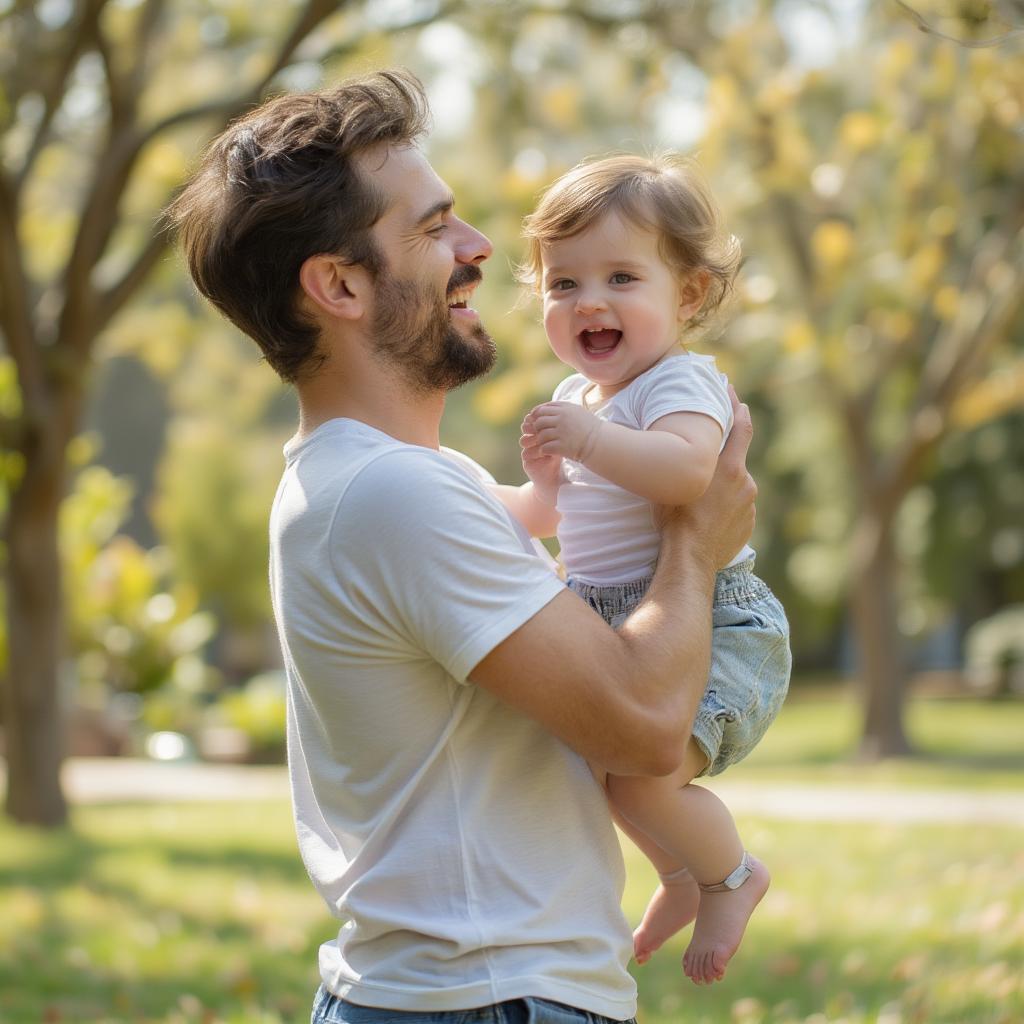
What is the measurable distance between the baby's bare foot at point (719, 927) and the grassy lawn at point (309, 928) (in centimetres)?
213

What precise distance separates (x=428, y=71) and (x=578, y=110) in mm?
1984

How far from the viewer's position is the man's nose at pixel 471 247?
248 centimetres

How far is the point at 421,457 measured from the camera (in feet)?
7.28

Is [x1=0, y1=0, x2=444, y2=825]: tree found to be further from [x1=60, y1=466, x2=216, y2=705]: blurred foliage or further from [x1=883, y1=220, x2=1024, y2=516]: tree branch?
[x1=60, y1=466, x2=216, y2=705]: blurred foliage

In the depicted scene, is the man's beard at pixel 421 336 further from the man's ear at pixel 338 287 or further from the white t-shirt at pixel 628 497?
the white t-shirt at pixel 628 497

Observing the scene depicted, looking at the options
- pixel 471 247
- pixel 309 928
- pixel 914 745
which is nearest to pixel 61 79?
pixel 309 928

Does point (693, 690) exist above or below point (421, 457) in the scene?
below

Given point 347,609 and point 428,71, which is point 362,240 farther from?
point 428,71

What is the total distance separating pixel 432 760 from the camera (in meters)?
2.19

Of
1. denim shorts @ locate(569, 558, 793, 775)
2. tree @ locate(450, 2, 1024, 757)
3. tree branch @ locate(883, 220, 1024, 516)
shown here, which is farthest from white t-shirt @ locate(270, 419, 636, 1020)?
tree branch @ locate(883, 220, 1024, 516)

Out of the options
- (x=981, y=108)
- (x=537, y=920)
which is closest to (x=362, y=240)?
(x=537, y=920)

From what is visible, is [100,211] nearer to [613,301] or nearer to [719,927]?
[613,301]

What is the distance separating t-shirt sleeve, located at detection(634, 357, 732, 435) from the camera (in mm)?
2604

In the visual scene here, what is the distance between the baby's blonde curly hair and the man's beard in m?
0.40
